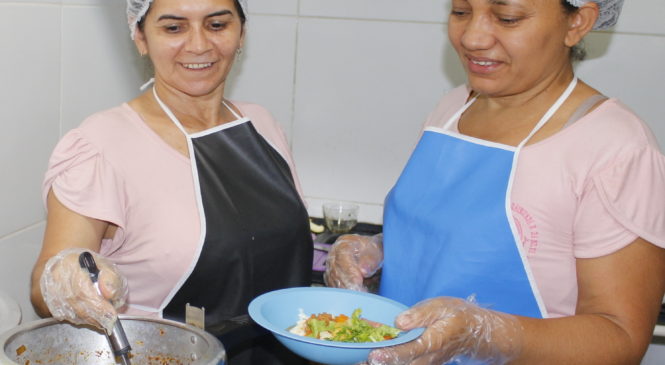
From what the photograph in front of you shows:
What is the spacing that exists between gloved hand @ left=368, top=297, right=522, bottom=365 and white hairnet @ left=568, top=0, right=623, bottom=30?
1.99ft

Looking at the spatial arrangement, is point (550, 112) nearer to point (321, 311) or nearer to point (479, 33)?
point (479, 33)

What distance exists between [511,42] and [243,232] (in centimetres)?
70

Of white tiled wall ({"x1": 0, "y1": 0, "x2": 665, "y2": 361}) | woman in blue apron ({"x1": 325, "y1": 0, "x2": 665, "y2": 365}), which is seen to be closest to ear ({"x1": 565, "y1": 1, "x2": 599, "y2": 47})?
woman in blue apron ({"x1": 325, "y1": 0, "x2": 665, "y2": 365})

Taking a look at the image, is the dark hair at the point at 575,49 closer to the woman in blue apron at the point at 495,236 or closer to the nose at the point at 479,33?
the woman in blue apron at the point at 495,236

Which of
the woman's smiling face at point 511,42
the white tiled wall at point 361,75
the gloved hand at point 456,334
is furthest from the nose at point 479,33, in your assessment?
the white tiled wall at point 361,75

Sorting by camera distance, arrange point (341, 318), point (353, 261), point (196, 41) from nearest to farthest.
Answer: point (341, 318)
point (196, 41)
point (353, 261)

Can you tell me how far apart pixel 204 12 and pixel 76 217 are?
52 centimetres

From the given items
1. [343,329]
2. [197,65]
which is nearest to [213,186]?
[197,65]

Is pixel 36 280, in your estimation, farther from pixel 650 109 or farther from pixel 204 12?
pixel 650 109

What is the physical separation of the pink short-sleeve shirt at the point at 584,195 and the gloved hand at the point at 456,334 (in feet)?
0.54

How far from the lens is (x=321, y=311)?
143 centimetres

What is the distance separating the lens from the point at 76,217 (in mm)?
1376

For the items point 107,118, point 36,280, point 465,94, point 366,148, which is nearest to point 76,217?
point 36,280

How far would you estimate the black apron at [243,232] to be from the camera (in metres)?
1.57
